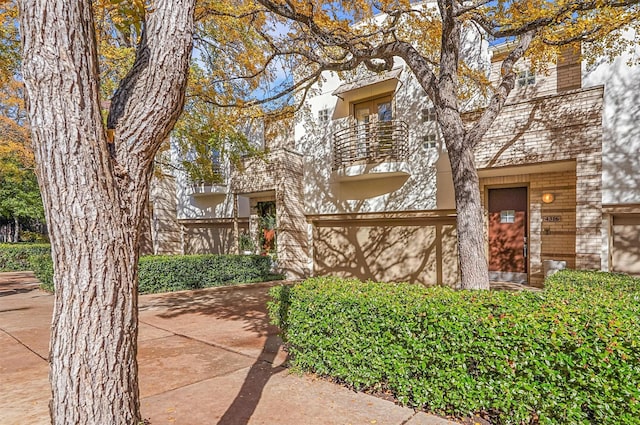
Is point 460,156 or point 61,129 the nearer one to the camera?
point 61,129

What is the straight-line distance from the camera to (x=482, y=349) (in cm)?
319

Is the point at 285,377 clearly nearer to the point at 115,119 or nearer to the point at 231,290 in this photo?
the point at 115,119

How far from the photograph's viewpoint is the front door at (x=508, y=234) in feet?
32.8

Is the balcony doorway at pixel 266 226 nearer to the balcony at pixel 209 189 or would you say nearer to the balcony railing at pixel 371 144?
the balcony at pixel 209 189

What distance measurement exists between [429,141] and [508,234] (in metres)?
3.44

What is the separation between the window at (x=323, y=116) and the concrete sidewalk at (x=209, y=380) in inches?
292

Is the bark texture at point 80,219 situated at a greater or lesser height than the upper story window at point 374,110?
lesser

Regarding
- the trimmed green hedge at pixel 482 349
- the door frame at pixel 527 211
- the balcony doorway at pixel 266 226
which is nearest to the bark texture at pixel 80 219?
the trimmed green hedge at pixel 482 349

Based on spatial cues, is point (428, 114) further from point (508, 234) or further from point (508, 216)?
point (508, 234)

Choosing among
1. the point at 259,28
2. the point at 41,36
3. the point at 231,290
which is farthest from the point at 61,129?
the point at 231,290

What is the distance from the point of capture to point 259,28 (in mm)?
8078

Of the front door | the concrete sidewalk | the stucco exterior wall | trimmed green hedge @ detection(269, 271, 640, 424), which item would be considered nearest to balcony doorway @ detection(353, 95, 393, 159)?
the front door

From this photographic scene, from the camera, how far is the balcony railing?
1055 cm

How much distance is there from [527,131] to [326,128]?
20.3 feet
